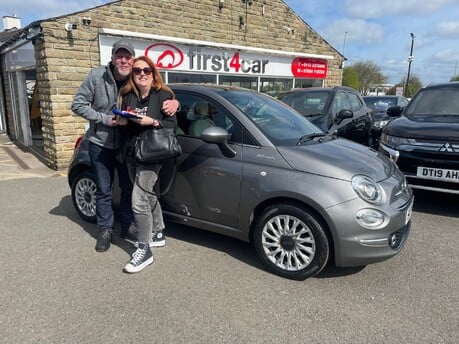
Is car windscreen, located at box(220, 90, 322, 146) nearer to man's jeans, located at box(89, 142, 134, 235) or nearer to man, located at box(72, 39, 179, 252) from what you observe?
man, located at box(72, 39, 179, 252)

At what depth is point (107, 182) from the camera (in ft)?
12.1

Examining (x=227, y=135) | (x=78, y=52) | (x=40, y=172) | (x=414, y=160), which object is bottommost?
(x=40, y=172)

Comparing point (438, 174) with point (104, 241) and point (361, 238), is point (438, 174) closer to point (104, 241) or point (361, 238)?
point (361, 238)

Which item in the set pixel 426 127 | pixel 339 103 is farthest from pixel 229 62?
pixel 426 127

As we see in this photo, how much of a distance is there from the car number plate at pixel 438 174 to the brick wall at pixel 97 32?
650cm

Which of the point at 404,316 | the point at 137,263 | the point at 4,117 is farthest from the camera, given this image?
the point at 4,117

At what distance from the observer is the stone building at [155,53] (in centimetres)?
729

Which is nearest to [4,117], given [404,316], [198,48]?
[198,48]

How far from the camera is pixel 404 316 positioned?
262 centimetres

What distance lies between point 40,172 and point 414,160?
6.93m

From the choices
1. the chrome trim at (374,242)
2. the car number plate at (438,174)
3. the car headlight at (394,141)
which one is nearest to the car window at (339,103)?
the car headlight at (394,141)

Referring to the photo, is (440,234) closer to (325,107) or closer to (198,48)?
(325,107)

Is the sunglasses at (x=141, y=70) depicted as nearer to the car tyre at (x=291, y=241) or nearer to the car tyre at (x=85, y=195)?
the car tyre at (x=291, y=241)

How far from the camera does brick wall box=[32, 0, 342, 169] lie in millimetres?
7156
